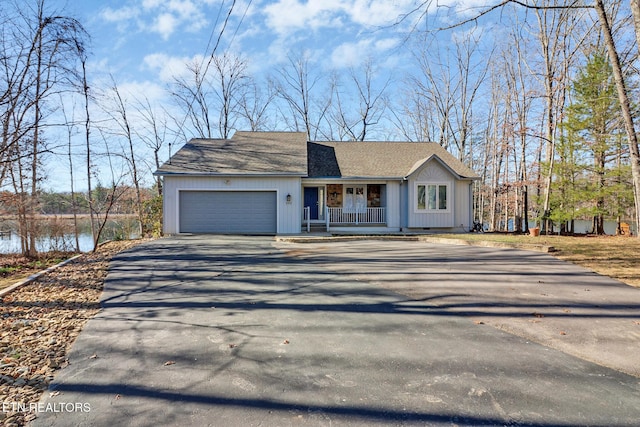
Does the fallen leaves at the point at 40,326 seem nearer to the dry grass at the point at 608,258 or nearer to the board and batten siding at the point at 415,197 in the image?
the dry grass at the point at 608,258

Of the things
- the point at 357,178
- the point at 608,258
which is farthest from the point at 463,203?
the point at 608,258

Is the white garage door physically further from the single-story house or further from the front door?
the front door

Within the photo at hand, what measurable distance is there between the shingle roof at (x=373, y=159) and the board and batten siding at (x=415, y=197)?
0.39 metres

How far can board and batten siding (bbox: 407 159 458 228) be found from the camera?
56.2ft

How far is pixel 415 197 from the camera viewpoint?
17203 millimetres

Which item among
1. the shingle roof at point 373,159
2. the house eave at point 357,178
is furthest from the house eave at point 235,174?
the shingle roof at point 373,159

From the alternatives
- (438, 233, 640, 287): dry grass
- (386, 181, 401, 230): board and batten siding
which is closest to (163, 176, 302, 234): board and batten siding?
(386, 181, 401, 230): board and batten siding

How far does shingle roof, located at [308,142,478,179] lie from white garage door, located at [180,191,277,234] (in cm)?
308

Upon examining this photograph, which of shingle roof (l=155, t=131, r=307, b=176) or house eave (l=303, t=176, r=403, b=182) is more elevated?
shingle roof (l=155, t=131, r=307, b=176)

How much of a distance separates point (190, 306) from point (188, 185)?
11.4 metres

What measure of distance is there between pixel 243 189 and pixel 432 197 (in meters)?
9.09

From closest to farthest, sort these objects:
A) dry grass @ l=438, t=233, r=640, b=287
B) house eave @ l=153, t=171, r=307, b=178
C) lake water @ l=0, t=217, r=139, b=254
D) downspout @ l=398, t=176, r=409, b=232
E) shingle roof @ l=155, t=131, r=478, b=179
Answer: dry grass @ l=438, t=233, r=640, b=287, lake water @ l=0, t=217, r=139, b=254, house eave @ l=153, t=171, r=307, b=178, shingle roof @ l=155, t=131, r=478, b=179, downspout @ l=398, t=176, r=409, b=232

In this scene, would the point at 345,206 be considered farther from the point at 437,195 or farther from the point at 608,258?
the point at 608,258

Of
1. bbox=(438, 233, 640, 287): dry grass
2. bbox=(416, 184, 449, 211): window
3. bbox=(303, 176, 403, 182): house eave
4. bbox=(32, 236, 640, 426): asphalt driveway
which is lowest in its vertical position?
bbox=(32, 236, 640, 426): asphalt driveway
